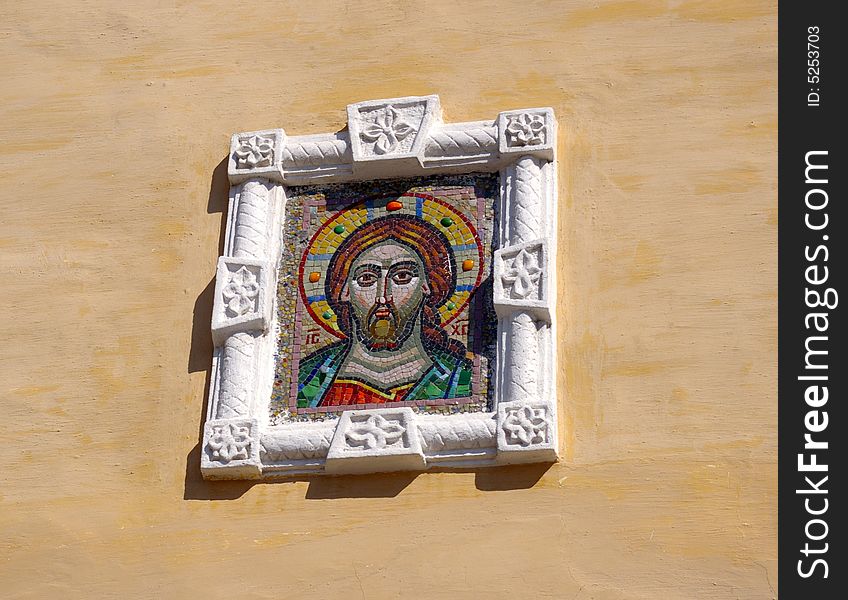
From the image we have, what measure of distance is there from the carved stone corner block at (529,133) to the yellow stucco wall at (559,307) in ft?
0.41

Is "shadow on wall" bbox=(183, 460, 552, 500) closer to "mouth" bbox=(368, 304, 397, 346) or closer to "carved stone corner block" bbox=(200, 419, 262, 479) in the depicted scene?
"carved stone corner block" bbox=(200, 419, 262, 479)

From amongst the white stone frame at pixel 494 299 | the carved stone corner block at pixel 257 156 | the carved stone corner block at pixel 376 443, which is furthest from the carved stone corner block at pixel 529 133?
the carved stone corner block at pixel 376 443

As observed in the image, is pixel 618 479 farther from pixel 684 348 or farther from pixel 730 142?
pixel 730 142

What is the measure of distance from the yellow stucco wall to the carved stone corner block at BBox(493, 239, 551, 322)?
0.49 feet

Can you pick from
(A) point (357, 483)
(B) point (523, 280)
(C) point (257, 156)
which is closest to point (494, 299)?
(B) point (523, 280)

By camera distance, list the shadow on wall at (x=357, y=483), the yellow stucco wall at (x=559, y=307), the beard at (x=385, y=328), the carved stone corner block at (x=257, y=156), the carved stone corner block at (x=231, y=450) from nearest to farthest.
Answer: the yellow stucco wall at (x=559, y=307) → the shadow on wall at (x=357, y=483) → the carved stone corner block at (x=231, y=450) → the beard at (x=385, y=328) → the carved stone corner block at (x=257, y=156)

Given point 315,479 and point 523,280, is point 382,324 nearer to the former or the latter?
point 523,280

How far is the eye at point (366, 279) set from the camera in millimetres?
8500

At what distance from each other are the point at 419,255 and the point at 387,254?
135 mm

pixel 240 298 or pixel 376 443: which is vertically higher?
pixel 240 298

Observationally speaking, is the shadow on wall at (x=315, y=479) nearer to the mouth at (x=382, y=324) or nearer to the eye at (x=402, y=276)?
the mouth at (x=382, y=324)

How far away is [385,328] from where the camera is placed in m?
8.37

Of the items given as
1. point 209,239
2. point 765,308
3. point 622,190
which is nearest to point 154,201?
point 209,239

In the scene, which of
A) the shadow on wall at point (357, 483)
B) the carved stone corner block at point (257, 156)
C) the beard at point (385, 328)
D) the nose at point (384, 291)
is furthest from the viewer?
the carved stone corner block at point (257, 156)
